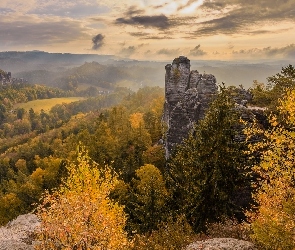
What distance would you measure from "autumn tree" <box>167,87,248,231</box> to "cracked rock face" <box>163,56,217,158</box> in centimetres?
2285

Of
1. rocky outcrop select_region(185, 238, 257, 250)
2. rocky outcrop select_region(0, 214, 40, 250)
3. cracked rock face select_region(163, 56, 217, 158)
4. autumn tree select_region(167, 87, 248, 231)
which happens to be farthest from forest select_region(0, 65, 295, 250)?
cracked rock face select_region(163, 56, 217, 158)

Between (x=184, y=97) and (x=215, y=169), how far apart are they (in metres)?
31.1

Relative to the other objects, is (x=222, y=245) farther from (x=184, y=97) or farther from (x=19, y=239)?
(x=184, y=97)

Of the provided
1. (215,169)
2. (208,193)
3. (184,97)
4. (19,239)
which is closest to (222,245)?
(215,169)

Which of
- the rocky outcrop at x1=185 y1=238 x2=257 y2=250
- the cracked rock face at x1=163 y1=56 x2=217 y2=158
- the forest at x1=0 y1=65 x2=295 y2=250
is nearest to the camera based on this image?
the forest at x1=0 y1=65 x2=295 y2=250

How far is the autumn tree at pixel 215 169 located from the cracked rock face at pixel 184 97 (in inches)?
900

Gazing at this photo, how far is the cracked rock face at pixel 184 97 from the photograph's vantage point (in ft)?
204

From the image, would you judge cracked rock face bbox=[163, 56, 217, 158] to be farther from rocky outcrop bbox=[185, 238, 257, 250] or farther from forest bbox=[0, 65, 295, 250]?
rocky outcrop bbox=[185, 238, 257, 250]

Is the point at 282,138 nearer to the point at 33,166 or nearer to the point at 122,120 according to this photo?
the point at 122,120

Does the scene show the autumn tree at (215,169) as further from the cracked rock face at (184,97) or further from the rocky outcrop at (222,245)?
the cracked rock face at (184,97)

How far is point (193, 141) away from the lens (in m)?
38.8

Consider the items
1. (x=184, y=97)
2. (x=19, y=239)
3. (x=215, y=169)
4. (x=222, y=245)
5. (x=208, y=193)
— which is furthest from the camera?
(x=184, y=97)

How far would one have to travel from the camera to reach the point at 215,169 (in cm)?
3553

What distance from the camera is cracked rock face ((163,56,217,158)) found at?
62312 mm
